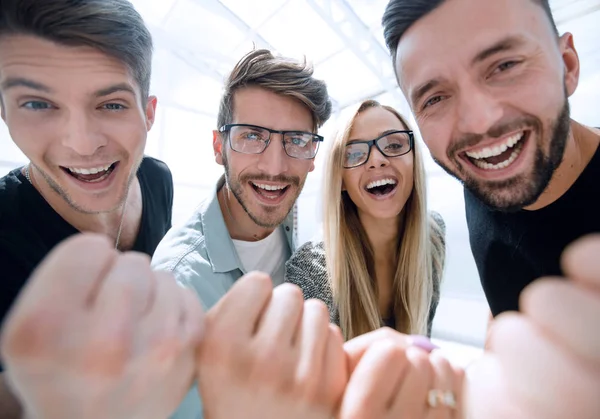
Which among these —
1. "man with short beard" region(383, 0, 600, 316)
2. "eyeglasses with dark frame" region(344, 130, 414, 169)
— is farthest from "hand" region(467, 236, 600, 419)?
"eyeglasses with dark frame" region(344, 130, 414, 169)

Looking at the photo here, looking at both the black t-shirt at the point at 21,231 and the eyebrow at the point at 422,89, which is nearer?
the black t-shirt at the point at 21,231

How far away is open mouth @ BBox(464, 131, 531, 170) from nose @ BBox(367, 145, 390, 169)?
26cm

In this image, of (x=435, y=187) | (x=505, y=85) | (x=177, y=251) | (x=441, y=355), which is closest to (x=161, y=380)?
(x=441, y=355)

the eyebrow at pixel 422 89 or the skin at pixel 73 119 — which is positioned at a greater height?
the eyebrow at pixel 422 89

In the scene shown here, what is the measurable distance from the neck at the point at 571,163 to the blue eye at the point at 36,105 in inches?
33.1

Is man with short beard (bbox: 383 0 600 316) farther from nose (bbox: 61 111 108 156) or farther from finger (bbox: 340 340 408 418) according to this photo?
nose (bbox: 61 111 108 156)

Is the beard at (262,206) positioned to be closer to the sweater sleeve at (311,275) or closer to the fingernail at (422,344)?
the sweater sleeve at (311,275)

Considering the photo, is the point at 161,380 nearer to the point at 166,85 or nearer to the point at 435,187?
the point at 435,187

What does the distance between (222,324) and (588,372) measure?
0.18 metres

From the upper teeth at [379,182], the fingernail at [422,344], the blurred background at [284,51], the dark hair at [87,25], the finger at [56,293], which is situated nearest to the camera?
the finger at [56,293]

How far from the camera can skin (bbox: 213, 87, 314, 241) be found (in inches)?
28.4

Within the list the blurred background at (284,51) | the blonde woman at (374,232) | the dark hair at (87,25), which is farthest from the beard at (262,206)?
the blurred background at (284,51)

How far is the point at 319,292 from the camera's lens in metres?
0.71

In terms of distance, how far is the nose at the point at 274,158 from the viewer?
2.38 feet
